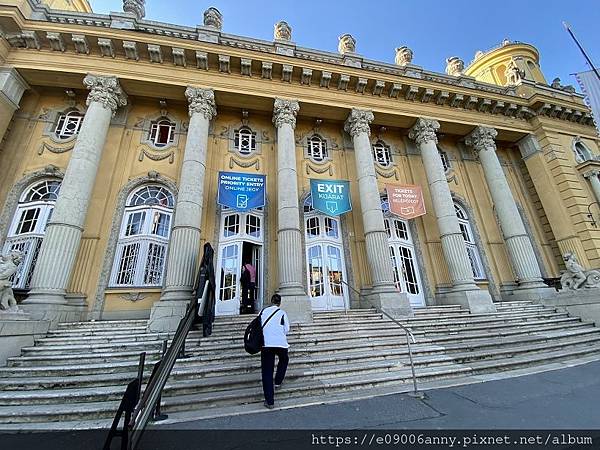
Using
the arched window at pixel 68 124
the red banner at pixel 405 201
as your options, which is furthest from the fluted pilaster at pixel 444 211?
the arched window at pixel 68 124

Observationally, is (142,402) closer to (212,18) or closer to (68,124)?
(68,124)

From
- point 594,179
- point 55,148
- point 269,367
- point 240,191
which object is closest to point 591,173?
point 594,179

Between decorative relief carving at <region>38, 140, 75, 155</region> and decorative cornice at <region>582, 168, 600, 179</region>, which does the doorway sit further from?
decorative cornice at <region>582, 168, 600, 179</region>

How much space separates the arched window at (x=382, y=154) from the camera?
12664mm

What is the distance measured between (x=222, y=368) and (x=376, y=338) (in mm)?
3575

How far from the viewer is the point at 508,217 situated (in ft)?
37.0

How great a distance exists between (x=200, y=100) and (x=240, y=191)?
12.4 ft

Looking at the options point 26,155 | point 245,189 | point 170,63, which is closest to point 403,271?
point 245,189

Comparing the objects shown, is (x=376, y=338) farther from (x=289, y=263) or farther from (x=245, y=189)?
(x=245, y=189)

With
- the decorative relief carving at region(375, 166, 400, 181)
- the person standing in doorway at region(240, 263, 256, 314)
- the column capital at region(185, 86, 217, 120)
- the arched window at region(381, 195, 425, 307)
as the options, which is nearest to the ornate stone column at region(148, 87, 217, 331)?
the column capital at region(185, 86, 217, 120)

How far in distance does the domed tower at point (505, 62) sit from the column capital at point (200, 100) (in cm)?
1838

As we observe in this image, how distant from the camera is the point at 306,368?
4926 mm

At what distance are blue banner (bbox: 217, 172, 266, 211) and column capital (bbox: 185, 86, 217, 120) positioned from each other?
2.48 meters

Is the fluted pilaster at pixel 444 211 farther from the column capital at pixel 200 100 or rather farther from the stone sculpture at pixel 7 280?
the stone sculpture at pixel 7 280
